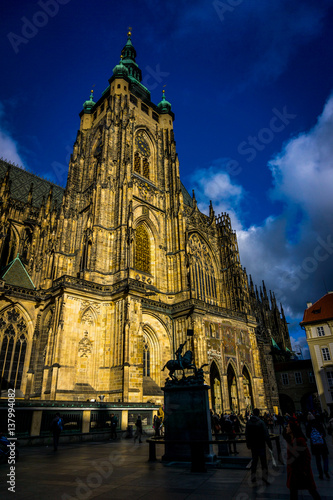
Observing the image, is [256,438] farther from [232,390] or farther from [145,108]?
[145,108]

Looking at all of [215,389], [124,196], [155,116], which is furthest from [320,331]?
[155,116]

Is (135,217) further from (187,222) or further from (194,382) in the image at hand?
(194,382)

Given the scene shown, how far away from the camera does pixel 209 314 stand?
28.7 meters

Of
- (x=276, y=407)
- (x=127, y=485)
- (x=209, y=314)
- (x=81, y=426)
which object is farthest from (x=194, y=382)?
(x=276, y=407)

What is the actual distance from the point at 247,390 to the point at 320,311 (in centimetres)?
1513

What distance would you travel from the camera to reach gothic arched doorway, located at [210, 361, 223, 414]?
26.8 metres

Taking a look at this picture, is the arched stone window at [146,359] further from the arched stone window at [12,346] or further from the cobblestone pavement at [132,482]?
the cobblestone pavement at [132,482]

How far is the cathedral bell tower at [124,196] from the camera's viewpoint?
87.9 ft

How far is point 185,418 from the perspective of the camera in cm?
953

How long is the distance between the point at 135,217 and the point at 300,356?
45.6m

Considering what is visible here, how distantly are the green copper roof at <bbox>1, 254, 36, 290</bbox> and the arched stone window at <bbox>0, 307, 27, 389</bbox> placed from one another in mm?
3406

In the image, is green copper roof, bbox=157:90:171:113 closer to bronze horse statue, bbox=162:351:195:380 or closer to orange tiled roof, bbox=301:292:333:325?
orange tiled roof, bbox=301:292:333:325

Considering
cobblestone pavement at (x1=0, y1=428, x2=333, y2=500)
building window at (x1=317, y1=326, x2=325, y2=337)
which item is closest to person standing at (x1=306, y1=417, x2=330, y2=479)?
cobblestone pavement at (x1=0, y1=428, x2=333, y2=500)

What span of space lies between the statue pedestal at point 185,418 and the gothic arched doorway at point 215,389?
1858cm
